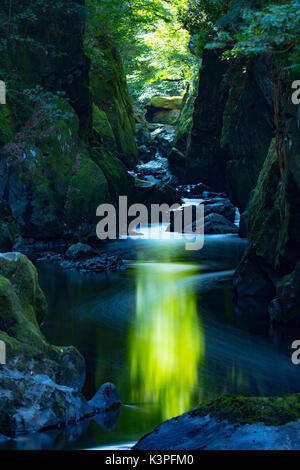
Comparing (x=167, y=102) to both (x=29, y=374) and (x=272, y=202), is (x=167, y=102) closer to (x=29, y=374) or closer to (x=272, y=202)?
(x=272, y=202)

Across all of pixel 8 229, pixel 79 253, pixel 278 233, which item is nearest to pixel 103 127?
pixel 8 229

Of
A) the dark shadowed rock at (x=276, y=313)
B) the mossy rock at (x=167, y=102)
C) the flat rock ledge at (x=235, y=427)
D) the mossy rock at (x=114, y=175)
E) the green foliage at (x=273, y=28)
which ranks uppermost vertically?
the mossy rock at (x=167, y=102)

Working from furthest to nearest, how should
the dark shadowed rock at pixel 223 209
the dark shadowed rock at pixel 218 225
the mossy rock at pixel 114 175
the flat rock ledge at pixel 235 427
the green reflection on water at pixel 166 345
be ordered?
the dark shadowed rock at pixel 223 209, the dark shadowed rock at pixel 218 225, the mossy rock at pixel 114 175, the green reflection on water at pixel 166 345, the flat rock ledge at pixel 235 427

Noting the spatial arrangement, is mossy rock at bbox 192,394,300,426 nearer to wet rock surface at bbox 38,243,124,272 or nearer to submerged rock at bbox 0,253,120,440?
submerged rock at bbox 0,253,120,440

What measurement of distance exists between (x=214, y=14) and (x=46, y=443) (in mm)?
18088

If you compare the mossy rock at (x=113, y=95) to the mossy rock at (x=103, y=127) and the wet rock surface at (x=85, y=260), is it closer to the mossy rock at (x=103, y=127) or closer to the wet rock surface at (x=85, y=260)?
the mossy rock at (x=103, y=127)

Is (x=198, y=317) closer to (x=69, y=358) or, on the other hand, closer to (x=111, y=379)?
(x=111, y=379)

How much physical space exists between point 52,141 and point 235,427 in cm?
1780

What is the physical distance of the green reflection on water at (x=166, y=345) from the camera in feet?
21.8

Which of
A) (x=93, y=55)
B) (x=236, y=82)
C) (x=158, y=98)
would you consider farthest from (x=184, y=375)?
(x=158, y=98)

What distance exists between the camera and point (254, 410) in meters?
4.08

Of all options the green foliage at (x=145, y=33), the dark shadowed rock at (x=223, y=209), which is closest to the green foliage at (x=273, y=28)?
the green foliage at (x=145, y=33)

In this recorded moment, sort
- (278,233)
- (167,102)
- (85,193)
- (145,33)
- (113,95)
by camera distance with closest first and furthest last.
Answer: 1. (278,233)
2. (85,193)
3. (113,95)
4. (145,33)
5. (167,102)

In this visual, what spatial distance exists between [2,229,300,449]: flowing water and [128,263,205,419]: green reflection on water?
0.01 metres
